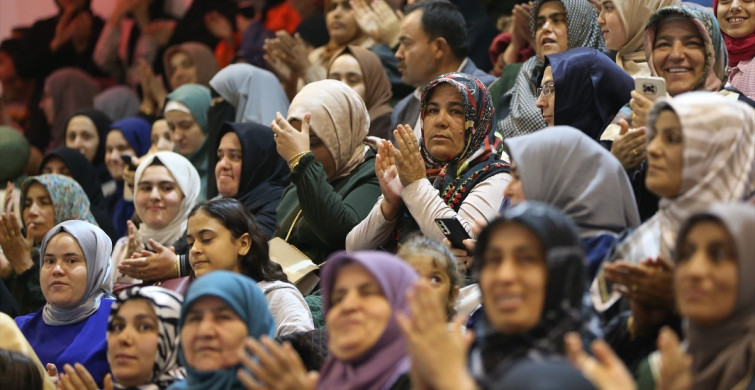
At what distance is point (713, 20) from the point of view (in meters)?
4.48

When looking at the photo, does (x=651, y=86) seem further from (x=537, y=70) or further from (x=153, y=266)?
(x=153, y=266)

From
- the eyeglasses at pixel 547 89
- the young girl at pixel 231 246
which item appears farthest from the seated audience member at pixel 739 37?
the young girl at pixel 231 246

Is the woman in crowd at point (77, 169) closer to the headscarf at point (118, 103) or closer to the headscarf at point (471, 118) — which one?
the headscarf at point (118, 103)

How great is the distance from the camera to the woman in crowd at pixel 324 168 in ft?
16.5

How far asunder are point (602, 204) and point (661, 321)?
0.39 m

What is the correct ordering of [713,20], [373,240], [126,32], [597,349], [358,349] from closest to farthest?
[597,349] → [358,349] → [713,20] → [373,240] → [126,32]

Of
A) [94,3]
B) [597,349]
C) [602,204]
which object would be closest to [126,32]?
[94,3]

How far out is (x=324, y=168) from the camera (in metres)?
5.49

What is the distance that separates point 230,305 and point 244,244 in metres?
1.30

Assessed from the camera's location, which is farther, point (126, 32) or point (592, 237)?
point (126, 32)

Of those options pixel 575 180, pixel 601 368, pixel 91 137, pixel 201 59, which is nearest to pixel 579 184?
pixel 575 180

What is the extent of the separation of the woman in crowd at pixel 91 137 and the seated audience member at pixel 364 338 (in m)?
5.20

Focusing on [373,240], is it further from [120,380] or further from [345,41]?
[345,41]

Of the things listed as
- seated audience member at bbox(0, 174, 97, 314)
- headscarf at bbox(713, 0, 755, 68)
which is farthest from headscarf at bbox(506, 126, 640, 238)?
seated audience member at bbox(0, 174, 97, 314)
